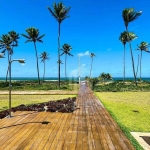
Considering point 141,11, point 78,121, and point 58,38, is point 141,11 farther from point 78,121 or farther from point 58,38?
point 78,121

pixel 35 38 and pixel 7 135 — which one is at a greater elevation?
pixel 35 38

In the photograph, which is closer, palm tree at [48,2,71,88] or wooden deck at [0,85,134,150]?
wooden deck at [0,85,134,150]

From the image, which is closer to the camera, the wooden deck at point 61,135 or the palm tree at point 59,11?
the wooden deck at point 61,135

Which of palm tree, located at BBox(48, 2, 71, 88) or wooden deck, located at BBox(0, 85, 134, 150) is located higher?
palm tree, located at BBox(48, 2, 71, 88)

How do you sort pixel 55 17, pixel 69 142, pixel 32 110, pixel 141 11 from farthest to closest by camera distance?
pixel 141 11, pixel 55 17, pixel 32 110, pixel 69 142

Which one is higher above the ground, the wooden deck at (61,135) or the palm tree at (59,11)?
the palm tree at (59,11)

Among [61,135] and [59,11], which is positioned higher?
[59,11]

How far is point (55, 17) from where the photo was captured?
91.9ft

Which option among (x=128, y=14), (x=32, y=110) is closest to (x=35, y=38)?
(x=128, y=14)

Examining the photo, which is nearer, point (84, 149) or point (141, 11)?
point (84, 149)

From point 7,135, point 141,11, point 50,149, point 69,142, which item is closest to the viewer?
point 50,149

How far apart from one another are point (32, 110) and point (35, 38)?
90.9 feet

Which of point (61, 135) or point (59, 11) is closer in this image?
point (61, 135)

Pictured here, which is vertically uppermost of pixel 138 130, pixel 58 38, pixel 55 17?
pixel 55 17
